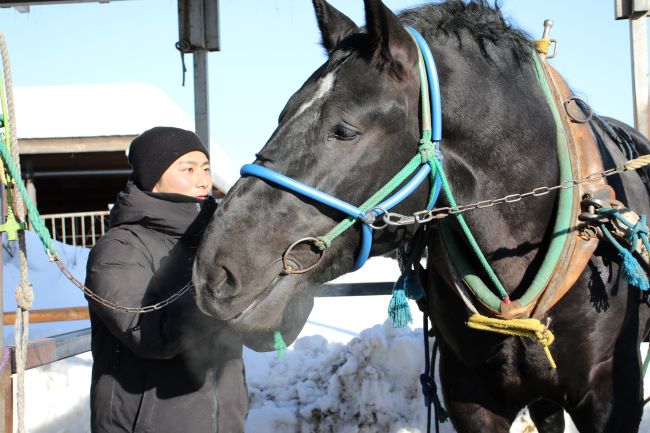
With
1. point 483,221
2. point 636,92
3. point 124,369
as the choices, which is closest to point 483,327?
point 483,221

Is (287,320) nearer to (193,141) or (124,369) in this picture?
(124,369)

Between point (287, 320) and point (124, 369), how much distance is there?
0.64m

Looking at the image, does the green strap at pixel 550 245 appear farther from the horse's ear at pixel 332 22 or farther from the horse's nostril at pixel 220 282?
the horse's nostril at pixel 220 282

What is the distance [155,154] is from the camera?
2408 millimetres

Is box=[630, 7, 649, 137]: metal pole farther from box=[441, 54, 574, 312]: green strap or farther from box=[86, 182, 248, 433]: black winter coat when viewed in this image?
box=[86, 182, 248, 433]: black winter coat

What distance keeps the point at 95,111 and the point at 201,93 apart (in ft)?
29.0

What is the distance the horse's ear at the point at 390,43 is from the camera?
183cm

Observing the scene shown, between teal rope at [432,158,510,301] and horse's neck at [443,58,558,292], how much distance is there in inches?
1.2

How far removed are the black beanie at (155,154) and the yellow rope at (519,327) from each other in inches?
44.5

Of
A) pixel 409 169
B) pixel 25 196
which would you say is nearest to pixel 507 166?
pixel 409 169

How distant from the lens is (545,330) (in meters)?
2.15

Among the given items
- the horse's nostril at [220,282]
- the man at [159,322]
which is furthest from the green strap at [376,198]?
the man at [159,322]

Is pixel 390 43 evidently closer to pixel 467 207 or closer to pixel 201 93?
pixel 467 207

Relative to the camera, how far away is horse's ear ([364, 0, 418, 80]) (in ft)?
5.99
